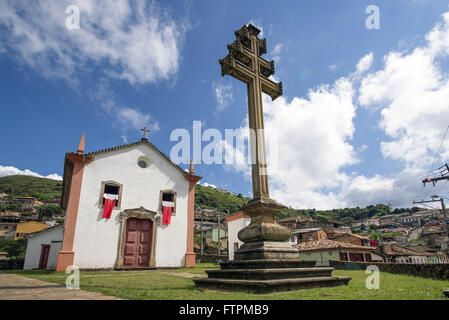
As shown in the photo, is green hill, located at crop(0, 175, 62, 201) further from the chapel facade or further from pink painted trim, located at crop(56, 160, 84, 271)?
pink painted trim, located at crop(56, 160, 84, 271)

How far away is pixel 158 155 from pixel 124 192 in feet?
10.7

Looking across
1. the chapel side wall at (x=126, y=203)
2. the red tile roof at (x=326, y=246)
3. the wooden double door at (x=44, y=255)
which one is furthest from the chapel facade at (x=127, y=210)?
the red tile roof at (x=326, y=246)

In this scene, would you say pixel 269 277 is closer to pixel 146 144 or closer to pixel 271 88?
pixel 271 88

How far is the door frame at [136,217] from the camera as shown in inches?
532

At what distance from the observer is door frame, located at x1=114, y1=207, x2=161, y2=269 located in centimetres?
1351

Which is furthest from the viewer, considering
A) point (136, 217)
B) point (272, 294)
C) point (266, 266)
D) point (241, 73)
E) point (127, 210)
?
point (136, 217)

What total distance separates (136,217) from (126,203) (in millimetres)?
975

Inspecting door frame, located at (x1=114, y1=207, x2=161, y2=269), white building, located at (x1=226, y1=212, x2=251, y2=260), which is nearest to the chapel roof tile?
door frame, located at (x1=114, y1=207, x2=161, y2=269)

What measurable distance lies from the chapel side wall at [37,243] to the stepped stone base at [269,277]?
53.7ft

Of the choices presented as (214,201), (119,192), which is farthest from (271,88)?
(214,201)

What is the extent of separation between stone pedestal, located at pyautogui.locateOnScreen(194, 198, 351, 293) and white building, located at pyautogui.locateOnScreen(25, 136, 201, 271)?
9.64 meters

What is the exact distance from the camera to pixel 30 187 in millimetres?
114562

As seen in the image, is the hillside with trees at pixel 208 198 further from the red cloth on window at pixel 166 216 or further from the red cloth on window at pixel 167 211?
the red cloth on window at pixel 166 216
